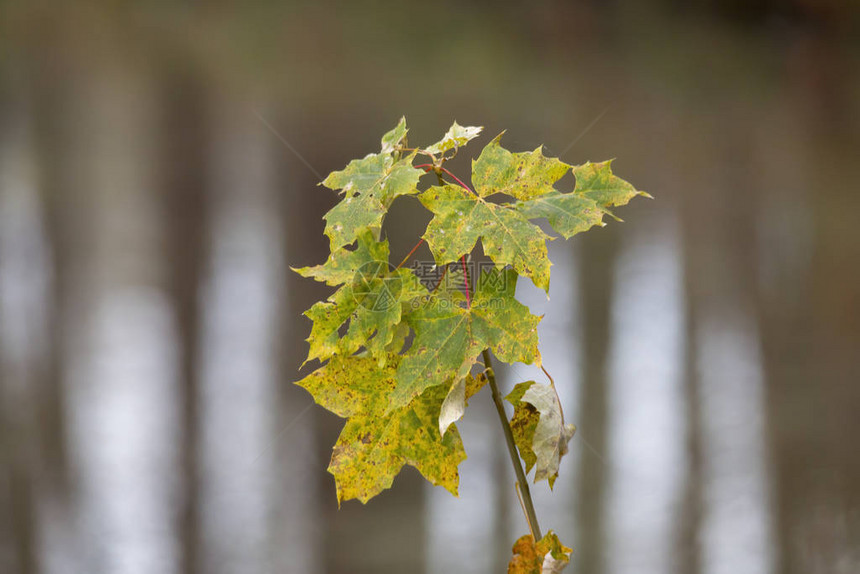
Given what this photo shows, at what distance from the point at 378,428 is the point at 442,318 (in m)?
0.11

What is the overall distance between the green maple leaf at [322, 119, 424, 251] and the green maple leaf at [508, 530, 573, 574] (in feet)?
0.82

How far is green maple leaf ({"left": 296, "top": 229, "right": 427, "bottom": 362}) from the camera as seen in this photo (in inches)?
17.0

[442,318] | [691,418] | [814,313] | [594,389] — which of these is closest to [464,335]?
[442,318]

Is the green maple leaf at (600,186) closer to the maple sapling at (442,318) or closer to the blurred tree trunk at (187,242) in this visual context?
the maple sapling at (442,318)

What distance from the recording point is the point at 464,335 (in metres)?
0.42

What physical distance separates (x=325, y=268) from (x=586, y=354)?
1575 millimetres

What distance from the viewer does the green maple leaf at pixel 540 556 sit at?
0.42 metres

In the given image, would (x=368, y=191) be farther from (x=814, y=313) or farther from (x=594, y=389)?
(x=814, y=313)

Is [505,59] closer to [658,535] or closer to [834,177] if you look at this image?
[834,177]

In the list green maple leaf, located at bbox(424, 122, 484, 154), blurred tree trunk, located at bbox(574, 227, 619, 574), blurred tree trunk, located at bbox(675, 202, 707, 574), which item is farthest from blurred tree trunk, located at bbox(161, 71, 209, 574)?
green maple leaf, located at bbox(424, 122, 484, 154)

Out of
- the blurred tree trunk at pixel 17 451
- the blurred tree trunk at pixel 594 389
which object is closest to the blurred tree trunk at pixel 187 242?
the blurred tree trunk at pixel 17 451

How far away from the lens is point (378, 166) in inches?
18.1

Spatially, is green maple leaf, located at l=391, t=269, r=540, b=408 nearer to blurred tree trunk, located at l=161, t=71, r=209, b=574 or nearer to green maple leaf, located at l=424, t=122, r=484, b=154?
green maple leaf, located at l=424, t=122, r=484, b=154

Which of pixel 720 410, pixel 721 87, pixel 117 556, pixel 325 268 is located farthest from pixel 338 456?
pixel 721 87
